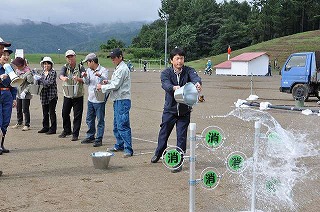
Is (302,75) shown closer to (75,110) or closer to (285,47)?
(75,110)

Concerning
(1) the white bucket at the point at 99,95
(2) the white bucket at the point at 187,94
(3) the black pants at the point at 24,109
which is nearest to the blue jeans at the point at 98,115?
(1) the white bucket at the point at 99,95

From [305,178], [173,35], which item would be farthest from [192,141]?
[173,35]

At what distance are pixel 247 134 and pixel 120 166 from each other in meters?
3.99

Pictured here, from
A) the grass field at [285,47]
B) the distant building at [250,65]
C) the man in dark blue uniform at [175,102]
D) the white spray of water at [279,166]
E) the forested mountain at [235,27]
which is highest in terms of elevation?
the forested mountain at [235,27]

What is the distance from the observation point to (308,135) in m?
9.98

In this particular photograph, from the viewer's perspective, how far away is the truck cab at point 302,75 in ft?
61.5

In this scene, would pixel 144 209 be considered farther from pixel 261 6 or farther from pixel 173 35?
pixel 261 6

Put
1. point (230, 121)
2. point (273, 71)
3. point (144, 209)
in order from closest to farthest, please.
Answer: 1. point (144, 209)
2. point (230, 121)
3. point (273, 71)

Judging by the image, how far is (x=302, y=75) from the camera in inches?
750

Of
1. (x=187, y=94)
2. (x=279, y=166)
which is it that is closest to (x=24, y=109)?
(x=279, y=166)

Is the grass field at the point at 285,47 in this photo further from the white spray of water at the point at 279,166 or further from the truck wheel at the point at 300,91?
the white spray of water at the point at 279,166

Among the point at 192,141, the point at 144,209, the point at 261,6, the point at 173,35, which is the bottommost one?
the point at 144,209

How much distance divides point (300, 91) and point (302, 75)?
773 mm

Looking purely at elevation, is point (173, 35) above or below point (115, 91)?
above
